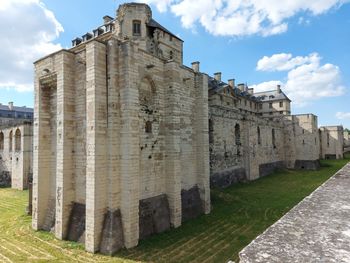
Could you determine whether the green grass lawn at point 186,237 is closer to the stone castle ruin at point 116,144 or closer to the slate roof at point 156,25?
the stone castle ruin at point 116,144

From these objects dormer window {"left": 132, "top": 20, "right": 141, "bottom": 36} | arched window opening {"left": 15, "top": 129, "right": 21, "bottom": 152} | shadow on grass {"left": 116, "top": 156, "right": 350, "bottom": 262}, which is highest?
dormer window {"left": 132, "top": 20, "right": 141, "bottom": 36}

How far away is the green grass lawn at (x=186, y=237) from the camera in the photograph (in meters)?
9.41

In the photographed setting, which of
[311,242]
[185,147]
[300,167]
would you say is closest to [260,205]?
[185,147]

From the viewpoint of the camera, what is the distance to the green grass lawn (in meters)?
9.41

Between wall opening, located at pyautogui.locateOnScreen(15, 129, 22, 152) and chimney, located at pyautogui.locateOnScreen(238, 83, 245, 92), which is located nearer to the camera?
wall opening, located at pyautogui.locateOnScreen(15, 129, 22, 152)

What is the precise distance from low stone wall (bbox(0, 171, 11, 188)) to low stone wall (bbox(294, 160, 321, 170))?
33.7 m

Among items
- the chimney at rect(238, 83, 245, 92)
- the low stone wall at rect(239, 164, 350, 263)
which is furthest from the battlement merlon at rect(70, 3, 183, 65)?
the chimney at rect(238, 83, 245, 92)

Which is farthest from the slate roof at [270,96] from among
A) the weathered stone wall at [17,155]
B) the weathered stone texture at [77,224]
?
the weathered stone texture at [77,224]

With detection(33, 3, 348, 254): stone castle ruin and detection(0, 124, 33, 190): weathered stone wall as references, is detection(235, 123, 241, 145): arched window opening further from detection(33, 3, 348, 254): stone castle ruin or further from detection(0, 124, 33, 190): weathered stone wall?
detection(0, 124, 33, 190): weathered stone wall

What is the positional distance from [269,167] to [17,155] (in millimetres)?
26567

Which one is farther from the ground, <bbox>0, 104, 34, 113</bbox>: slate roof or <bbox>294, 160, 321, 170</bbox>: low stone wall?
<bbox>0, 104, 34, 113</bbox>: slate roof

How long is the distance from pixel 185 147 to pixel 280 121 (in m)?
26.6

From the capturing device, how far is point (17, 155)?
24.4m

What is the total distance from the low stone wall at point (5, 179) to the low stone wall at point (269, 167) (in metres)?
25.5
